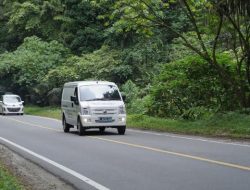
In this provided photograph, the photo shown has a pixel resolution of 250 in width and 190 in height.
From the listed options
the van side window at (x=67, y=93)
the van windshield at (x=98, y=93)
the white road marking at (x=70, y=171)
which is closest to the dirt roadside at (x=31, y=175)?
the white road marking at (x=70, y=171)

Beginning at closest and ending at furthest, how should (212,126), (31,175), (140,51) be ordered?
(31,175)
(212,126)
(140,51)

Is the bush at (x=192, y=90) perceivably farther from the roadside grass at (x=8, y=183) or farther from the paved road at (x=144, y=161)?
the roadside grass at (x=8, y=183)

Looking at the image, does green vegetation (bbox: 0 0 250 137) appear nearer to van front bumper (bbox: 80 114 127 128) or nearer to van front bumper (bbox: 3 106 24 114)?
van front bumper (bbox: 3 106 24 114)

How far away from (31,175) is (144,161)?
2642 millimetres

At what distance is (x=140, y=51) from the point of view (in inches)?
1625

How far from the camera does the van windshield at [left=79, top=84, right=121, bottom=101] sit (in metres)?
22.2

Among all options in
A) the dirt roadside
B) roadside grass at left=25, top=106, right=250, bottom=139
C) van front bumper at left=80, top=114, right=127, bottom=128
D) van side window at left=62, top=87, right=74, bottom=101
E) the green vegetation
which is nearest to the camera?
the dirt roadside

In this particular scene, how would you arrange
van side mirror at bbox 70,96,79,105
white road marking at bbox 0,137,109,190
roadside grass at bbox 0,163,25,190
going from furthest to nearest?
van side mirror at bbox 70,96,79,105
white road marking at bbox 0,137,109,190
roadside grass at bbox 0,163,25,190

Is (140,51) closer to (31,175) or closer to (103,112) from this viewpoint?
(103,112)

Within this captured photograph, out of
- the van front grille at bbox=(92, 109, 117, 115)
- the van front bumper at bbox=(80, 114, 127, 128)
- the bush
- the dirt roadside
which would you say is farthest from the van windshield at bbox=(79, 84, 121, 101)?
the dirt roadside

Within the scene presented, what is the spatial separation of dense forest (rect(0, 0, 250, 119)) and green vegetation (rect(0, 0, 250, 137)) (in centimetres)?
5

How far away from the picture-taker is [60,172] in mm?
11578

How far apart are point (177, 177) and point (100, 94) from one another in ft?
40.1

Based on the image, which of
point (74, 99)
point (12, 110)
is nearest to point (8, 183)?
point (74, 99)
